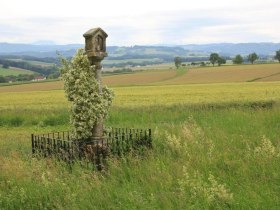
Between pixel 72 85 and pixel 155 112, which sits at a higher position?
pixel 72 85

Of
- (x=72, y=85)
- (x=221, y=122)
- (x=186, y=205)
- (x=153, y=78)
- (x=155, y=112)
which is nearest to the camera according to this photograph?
(x=186, y=205)

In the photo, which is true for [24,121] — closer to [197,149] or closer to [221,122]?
[221,122]

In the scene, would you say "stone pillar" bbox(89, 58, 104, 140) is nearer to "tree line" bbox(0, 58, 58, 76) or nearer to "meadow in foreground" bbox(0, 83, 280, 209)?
"meadow in foreground" bbox(0, 83, 280, 209)

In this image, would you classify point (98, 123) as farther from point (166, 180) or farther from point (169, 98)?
point (169, 98)

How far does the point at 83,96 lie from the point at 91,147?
4.73 feet

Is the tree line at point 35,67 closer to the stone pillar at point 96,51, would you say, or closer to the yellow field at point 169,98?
the yellow field at point 169,98

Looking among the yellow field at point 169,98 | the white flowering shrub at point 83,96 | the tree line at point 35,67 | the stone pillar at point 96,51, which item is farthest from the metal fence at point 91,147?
the tree line at point 35,67

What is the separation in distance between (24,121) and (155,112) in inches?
285

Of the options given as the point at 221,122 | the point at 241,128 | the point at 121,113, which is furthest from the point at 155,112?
the point at 241,128

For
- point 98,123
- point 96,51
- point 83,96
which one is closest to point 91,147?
point 98,123

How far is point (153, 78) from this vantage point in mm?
78500

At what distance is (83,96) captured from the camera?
36.8 ft

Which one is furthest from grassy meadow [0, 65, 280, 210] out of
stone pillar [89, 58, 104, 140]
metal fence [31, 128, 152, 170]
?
stone pillar [89, 58, 104, 140]

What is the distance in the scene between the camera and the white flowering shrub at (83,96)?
11.1 meters
